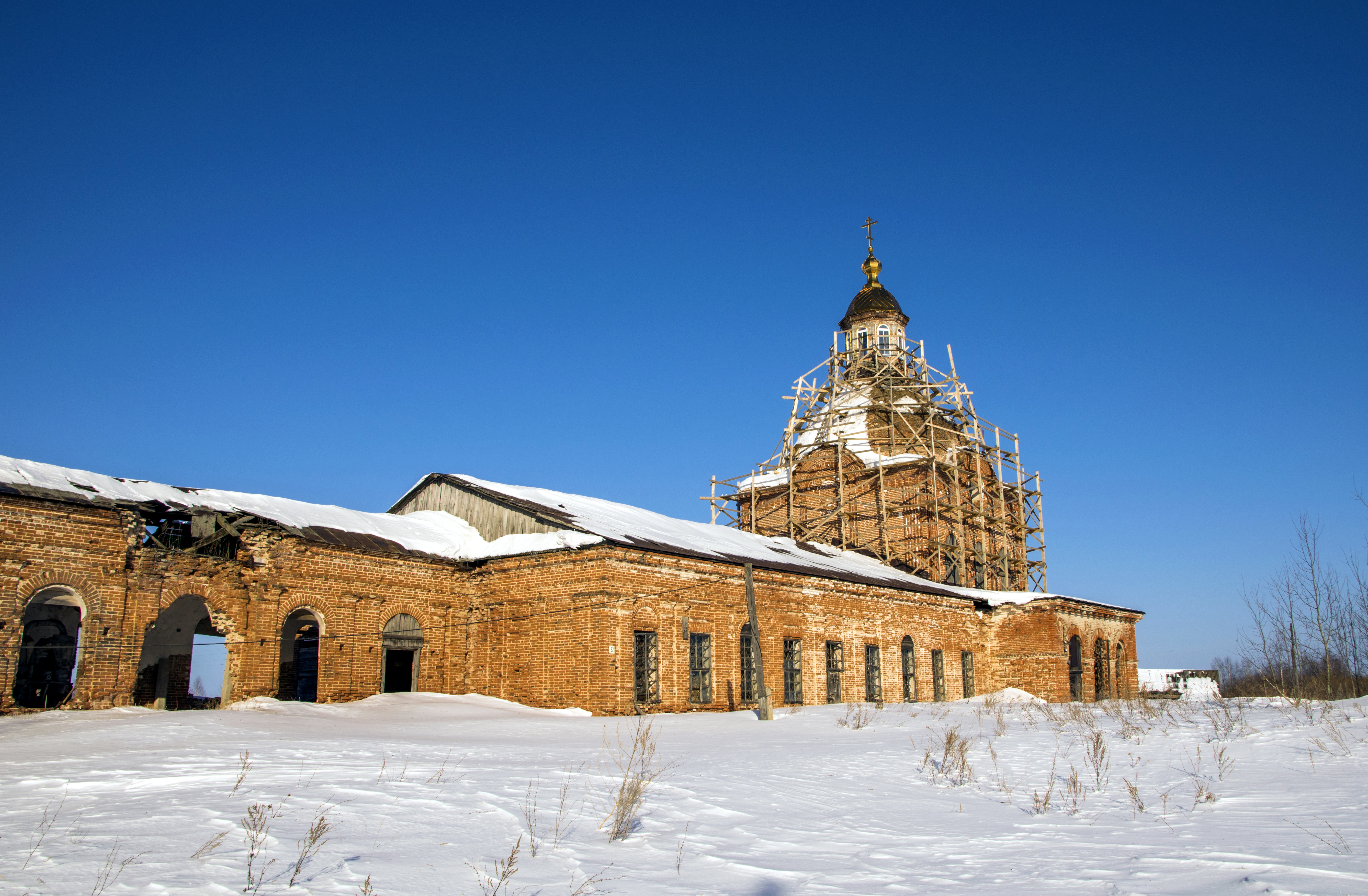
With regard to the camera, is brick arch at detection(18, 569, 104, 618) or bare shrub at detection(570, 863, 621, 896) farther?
brick arch at detection(18, 569, 104, 618)

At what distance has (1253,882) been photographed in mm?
5121

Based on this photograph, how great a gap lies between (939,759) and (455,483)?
51.4 ft

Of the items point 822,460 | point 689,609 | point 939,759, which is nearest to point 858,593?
point 689,609

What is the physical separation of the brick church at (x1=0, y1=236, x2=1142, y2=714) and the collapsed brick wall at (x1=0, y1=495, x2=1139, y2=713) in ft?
0.12

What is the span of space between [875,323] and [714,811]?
3839cm

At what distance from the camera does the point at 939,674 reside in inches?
1104

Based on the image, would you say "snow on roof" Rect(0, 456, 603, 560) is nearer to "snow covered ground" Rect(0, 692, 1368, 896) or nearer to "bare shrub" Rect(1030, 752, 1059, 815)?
"snow covered ground" Rect(0, 692, 1368, 896)

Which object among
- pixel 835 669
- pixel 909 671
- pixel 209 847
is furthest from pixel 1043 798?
pixel 909 671

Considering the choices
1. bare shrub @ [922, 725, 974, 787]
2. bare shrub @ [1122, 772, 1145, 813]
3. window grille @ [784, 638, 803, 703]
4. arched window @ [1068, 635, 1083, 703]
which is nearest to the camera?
bare shrub @ [1122, 772, 1145, 813]

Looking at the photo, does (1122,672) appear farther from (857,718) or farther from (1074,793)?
(1074,793)

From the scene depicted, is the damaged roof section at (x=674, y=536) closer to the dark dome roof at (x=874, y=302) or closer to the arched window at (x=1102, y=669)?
the arched window at (x=1102, y=669)

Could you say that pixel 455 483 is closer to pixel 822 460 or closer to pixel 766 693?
pixel 766 693

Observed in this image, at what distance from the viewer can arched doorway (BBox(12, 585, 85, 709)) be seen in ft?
59.4

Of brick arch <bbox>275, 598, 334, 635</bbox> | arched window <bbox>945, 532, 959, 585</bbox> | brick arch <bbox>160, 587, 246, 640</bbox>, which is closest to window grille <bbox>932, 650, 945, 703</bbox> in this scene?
arched window <bbox>945, 532, 959, 585</bbox>
